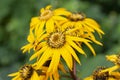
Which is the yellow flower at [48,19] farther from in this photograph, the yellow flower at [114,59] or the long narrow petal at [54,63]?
the yellow flower at [114,59]

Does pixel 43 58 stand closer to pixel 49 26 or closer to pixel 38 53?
pixel 38 53

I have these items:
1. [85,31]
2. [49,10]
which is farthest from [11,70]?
[85,31]

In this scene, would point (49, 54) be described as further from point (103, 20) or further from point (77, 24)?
point (103, 20)

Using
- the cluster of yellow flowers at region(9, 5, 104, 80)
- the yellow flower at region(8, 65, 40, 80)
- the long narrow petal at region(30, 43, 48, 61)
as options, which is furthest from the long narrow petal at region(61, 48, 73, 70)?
the yellow flower at region(8, 65, 40, 80)

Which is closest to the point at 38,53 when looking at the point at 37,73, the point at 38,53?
the point at 38,53

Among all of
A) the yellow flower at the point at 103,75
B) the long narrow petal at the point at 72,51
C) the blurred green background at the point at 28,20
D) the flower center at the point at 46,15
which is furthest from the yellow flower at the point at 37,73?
the blurred green background at the point at 28,20

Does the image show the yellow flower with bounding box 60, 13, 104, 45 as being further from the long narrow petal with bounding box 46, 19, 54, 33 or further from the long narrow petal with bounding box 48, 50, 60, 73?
the long narrow petal with bounding box 48, 50, 60, 73

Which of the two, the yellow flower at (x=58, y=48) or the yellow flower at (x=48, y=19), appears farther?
the yellow flower at (x=48, y=19)
